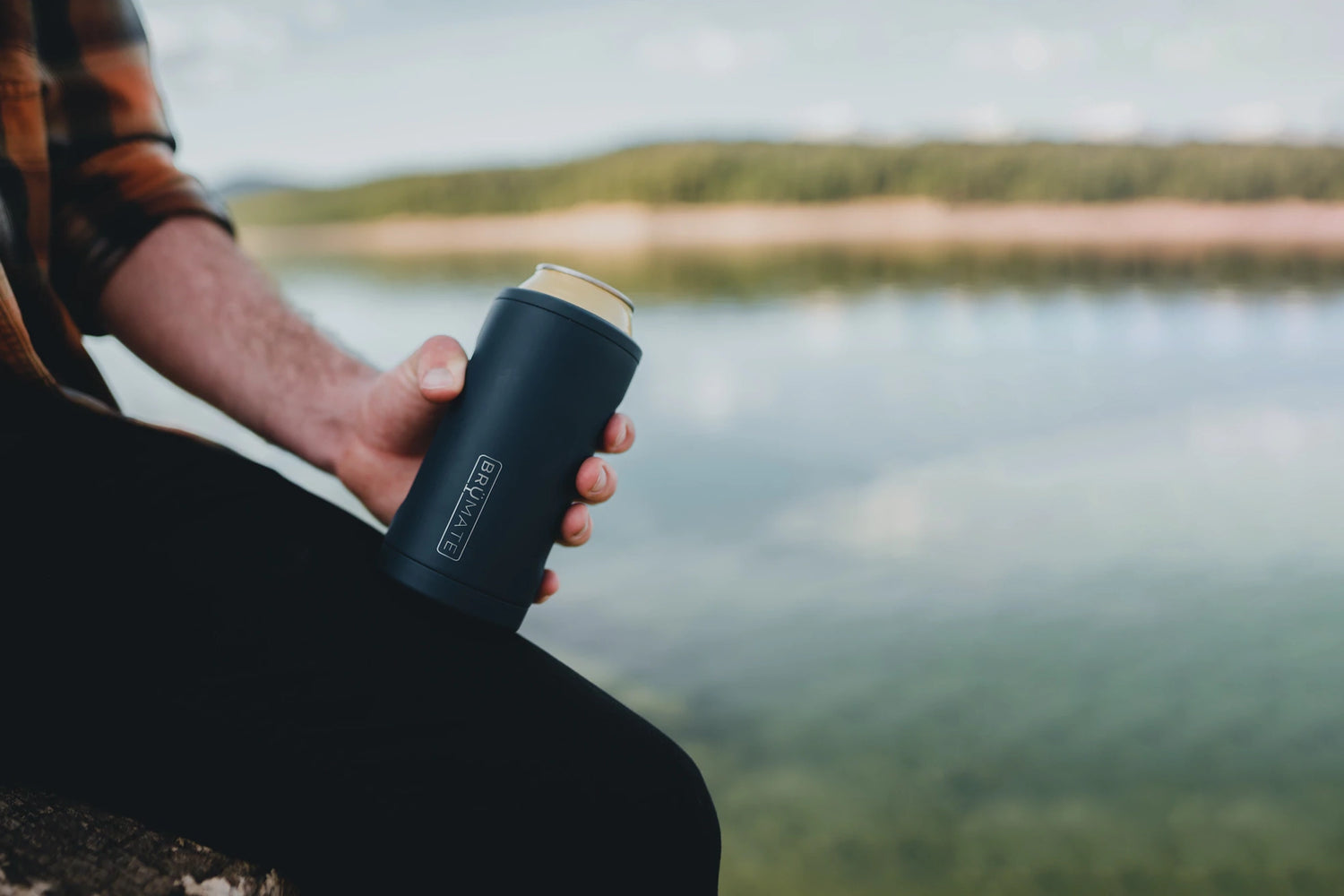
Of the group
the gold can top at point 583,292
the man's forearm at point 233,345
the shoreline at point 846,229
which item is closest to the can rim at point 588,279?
the gold can top at point 583,292

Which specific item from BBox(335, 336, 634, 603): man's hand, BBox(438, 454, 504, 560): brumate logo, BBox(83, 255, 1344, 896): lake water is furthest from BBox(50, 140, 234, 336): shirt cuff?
BBox(438, 454, 504, 560): brumate logo

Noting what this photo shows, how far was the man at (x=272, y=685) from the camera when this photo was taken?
2.74 ft

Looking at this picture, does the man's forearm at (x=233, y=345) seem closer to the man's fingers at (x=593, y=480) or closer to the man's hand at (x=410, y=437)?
the man's hand at (x=410, y=437)

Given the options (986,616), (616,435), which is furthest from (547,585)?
(986,616)

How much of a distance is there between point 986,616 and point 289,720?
11.8 ft

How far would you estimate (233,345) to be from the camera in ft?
4.41

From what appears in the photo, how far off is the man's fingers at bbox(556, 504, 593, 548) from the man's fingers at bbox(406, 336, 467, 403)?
19cm

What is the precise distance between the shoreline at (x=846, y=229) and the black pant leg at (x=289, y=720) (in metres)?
27.1

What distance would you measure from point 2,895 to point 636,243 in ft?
140

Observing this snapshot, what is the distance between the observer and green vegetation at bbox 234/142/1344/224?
34.0 meters

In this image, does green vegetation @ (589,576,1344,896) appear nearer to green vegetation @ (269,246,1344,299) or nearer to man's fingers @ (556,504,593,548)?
man's fingers @ (556,504,593,548)

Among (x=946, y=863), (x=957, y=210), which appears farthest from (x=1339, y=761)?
(x=957, y=210)

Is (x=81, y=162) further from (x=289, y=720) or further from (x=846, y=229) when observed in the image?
(x=846, y=229)

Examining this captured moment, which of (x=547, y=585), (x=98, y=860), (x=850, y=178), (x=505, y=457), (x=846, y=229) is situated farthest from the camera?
(x=850, y=178)
